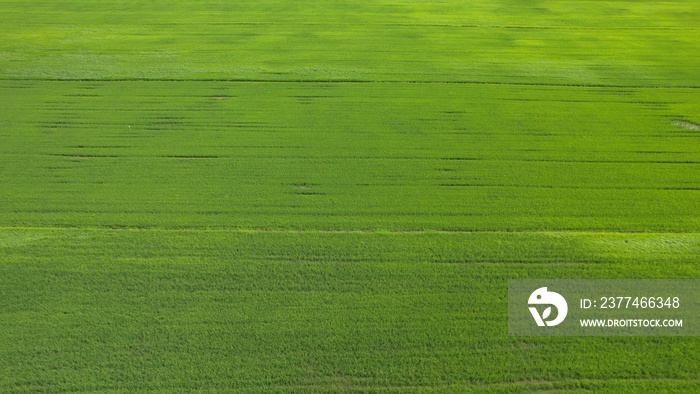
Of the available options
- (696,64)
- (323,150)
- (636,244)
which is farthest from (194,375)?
(696,64)

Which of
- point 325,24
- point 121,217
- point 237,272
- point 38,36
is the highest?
point 325,24

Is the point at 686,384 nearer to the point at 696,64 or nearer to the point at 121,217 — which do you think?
the point at 121,217

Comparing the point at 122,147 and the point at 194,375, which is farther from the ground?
the point at 122,147

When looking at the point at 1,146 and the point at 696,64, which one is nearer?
the point at 1,146

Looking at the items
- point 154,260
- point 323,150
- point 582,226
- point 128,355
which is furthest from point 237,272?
point 582,226

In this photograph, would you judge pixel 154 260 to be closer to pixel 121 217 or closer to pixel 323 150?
pixel 121 217

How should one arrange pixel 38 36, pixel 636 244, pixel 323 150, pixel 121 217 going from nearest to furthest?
pixel 636 244 < pixel 121 217 < pixel 323 150 < pixel 38 36

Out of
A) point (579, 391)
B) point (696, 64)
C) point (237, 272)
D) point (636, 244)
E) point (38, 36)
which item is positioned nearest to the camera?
point (579, 391)
